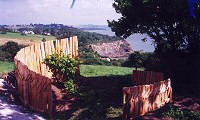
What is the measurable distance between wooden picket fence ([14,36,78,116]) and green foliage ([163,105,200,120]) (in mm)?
4761

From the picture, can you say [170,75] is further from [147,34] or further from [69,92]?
[69,92]

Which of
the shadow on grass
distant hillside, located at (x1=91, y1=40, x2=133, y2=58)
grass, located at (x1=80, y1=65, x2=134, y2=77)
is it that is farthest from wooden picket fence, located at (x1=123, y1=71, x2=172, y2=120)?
distant hillside, located at (x1=91, y1=40, x2=133, y2=58)

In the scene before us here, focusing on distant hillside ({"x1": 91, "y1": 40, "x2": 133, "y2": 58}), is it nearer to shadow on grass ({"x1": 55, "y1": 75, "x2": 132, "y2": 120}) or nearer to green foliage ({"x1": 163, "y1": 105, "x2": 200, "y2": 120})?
shadow on grass ({"x1": 55, "y1": 75, "x2": 132, "y2": 120})

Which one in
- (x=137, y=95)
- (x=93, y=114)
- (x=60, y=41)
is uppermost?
(x=60, y=41)

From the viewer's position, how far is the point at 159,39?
64.7 feet

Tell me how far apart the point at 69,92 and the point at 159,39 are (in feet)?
24.5

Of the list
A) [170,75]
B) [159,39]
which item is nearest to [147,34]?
[159,39]

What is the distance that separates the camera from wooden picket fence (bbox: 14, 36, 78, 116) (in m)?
12.7

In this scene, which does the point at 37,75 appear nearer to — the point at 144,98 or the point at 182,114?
the point at 144,98

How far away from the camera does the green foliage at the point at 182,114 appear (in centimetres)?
1197

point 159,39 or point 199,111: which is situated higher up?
point 159,39

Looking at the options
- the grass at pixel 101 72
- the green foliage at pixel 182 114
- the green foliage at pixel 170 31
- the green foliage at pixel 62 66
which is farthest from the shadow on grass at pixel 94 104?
the grass at pixel 101 72

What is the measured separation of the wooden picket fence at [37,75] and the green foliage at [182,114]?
4.76 m

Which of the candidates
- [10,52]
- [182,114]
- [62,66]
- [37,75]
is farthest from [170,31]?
[10,52]
